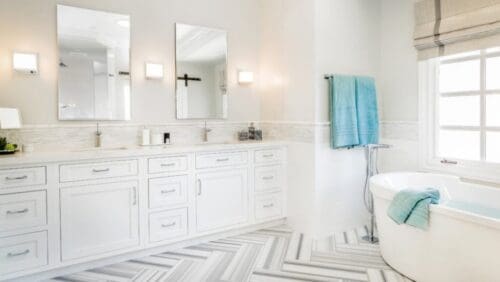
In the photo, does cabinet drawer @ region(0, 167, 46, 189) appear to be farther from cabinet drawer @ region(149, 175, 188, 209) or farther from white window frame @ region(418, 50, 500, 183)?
white window frame @ region(418, 50, 500, 183)

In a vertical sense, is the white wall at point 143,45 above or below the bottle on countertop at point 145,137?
above

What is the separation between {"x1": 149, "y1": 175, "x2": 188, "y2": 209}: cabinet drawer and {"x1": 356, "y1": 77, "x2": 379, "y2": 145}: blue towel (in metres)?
1.71

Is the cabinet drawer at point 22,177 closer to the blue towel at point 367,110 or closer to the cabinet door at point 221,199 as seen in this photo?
the cabinet door at point 221,199

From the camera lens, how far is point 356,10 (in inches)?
133

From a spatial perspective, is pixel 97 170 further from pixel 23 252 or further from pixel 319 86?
pixel 319 86

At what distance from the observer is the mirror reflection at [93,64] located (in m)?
2.86

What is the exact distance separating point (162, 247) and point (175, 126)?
1173mm

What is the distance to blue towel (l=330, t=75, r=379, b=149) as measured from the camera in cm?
312

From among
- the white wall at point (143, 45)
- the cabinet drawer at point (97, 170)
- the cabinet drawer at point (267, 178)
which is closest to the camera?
the cabinet drawer at point (97, 170)

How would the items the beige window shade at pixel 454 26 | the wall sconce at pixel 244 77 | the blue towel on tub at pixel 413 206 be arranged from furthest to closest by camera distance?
the wall sconce at pixel 244 77, the beige window shade at pixel 454 26, the blue towel on tub at pixel 413 206

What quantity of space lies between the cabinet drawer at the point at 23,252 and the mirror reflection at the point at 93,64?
40.5 inches

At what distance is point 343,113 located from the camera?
10.3 ft

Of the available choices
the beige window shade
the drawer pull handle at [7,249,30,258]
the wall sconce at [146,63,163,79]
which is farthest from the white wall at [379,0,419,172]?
the drawer pull handle at [7,249,30,258]

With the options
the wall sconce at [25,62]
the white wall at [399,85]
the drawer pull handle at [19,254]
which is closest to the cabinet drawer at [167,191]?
the drawer pull handle at [19,254]
